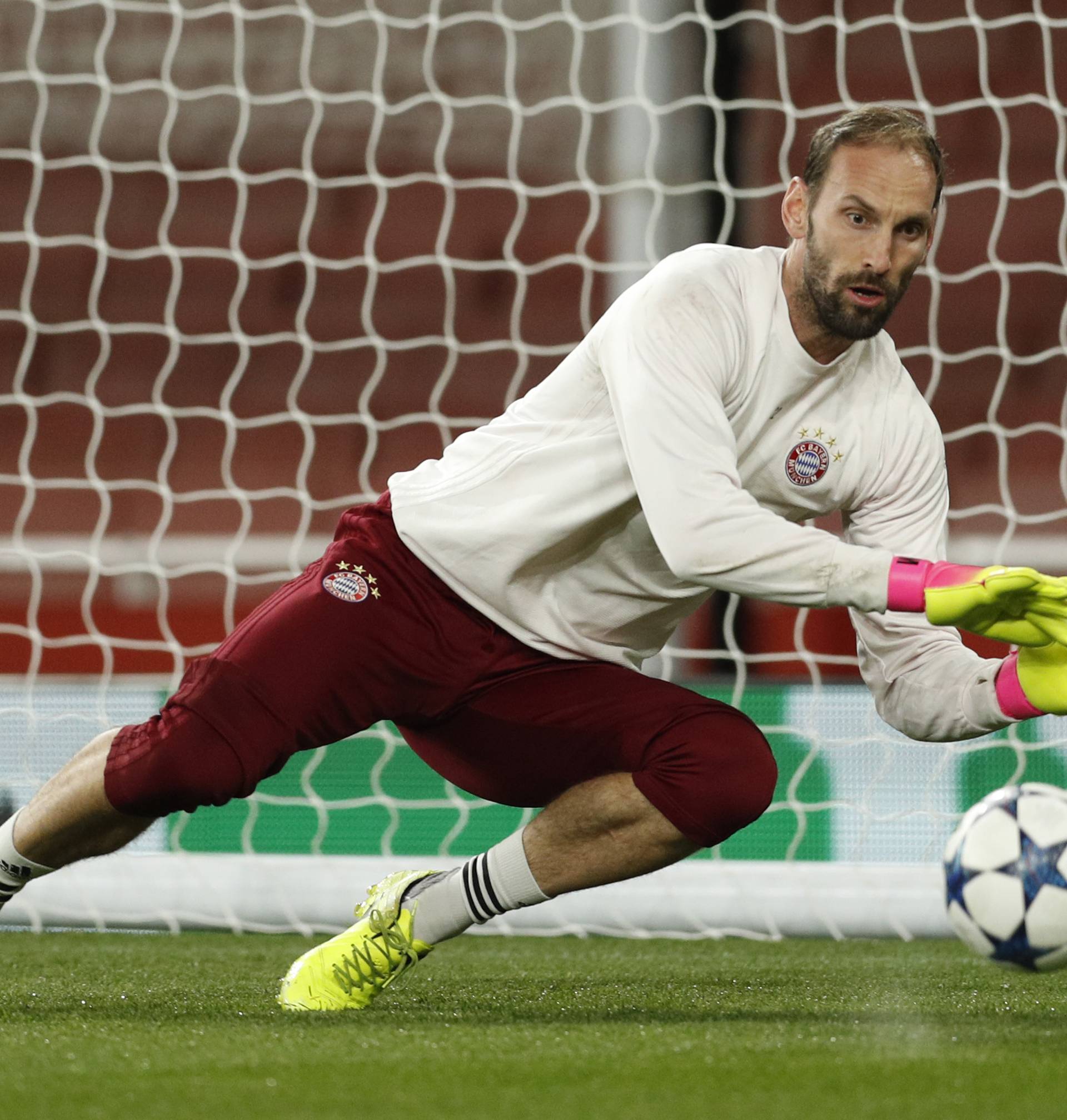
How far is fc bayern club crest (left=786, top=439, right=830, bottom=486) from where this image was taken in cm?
262

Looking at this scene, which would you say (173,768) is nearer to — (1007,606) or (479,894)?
(479,894)

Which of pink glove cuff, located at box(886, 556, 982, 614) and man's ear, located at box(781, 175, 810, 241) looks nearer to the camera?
pink glove cuff, located at box(886, 556, 982, 614)

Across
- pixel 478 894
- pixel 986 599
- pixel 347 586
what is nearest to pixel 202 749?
pixel 347 586

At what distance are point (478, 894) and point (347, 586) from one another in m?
0.51

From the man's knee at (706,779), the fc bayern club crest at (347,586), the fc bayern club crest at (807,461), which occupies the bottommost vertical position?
the man's knee at (706,779)

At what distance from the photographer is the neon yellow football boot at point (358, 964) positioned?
2.60 meters

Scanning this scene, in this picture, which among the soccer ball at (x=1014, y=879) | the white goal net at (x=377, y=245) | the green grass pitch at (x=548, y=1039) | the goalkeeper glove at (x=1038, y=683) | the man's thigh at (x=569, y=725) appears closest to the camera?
the green grass pitch at (x=548, y=1039)

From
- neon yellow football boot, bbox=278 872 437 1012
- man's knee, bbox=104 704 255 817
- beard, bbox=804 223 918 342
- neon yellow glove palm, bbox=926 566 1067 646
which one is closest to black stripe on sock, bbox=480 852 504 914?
neon yellow football boot, bbox=278 872 437 1012

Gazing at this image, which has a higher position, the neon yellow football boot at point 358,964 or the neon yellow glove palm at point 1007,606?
the neon yellow glove palm at point 1007,606

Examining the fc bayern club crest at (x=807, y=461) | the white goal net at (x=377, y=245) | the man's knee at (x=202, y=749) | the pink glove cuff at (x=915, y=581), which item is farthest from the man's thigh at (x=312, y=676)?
the white goal net at (x=377, y=245)

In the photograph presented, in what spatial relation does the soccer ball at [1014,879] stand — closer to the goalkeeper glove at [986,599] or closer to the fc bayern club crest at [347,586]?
the goalkeeper glove at [986,599]

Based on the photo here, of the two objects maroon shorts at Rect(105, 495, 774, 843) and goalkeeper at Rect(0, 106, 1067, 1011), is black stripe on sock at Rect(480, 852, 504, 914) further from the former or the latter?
maroon shorts at Rect(105, 495, 774, 843)

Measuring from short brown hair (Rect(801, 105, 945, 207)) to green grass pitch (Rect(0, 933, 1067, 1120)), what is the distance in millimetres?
1224

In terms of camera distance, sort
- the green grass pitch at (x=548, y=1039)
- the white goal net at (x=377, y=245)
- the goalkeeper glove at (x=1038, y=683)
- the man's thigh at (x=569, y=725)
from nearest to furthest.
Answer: the green grass pitch at (x=548, y=1039) < the goalkeeper glove at (x=1038, y=683) < the man's thigh at (x=569, y=725) < the white goal net at (x=377, y=245)
